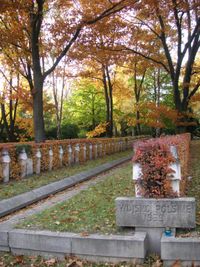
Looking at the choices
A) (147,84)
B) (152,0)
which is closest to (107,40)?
(152,0)

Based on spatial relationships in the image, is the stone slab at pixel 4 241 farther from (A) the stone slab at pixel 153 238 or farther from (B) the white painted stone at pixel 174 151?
(B) the white painted stone at pixel 174 151

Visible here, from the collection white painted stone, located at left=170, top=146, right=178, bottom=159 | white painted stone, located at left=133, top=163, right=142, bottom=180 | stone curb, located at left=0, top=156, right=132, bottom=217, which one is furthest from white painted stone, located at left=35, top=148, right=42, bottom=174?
white painted stone, located at left=170, top=146, right=178, bottom=159

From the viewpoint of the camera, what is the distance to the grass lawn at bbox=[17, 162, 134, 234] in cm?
584

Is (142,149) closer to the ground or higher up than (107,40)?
closer to the ground

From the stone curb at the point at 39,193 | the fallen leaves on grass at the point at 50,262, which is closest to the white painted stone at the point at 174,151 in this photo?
the fallen leaves on grass at the point at 50,262

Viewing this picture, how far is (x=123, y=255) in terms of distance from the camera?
5.12 metres

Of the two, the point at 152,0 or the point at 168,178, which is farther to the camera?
the point at 152,0

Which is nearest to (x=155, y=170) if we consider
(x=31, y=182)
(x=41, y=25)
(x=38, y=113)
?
(x=31, y=182)

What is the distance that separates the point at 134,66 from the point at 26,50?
1278cm

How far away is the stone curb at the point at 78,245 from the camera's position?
5.12m

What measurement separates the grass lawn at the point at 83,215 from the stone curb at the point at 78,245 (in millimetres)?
335

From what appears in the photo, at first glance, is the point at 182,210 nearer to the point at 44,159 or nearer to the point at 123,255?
the point at 123,255

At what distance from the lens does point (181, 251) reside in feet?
16.3

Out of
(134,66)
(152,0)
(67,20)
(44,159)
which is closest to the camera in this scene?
(44,159)
